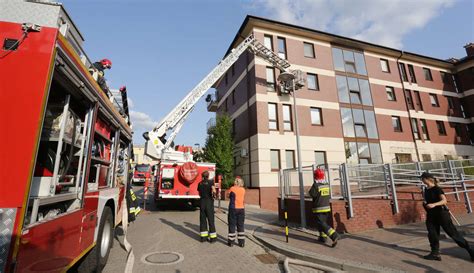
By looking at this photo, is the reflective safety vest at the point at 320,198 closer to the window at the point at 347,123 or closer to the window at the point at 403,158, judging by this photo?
the window at the point at 347,123

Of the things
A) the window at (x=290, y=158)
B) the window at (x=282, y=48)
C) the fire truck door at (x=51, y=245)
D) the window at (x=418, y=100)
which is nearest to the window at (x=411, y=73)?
the window at (x=418, y=100)

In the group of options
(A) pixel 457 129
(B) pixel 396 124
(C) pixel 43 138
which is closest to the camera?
(C) pixel 43 138

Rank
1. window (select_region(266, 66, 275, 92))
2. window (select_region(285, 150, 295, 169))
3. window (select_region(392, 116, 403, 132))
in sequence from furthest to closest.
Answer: window (select_region(392, 116, 403, 132)) < window (select_region(266, 66, 275, 92)) < window (select_region(285, 150, 295, 169))

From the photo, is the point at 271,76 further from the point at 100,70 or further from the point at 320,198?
the point at 100,70

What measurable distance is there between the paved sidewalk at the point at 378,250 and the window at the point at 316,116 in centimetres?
1102

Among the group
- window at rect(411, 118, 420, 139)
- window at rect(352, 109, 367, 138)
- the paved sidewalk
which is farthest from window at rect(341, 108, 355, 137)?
the paved sidewalk

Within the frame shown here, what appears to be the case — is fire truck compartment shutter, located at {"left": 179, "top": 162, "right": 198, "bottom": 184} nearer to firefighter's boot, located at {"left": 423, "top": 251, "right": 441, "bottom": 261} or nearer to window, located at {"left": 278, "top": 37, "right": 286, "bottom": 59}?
firefighter's boot, located at {"left": 423, "top": 251, "right": 441, "bottom": 261}

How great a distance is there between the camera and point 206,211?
21.6 feet

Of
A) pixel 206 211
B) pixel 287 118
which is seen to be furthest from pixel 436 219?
pixel 287 118

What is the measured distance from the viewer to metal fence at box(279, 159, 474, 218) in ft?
25.6

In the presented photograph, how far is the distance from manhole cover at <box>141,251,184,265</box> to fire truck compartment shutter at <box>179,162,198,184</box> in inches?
198

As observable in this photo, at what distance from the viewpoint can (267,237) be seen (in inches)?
271

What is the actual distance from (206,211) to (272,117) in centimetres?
1140

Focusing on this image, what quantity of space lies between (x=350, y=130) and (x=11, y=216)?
19.9m
